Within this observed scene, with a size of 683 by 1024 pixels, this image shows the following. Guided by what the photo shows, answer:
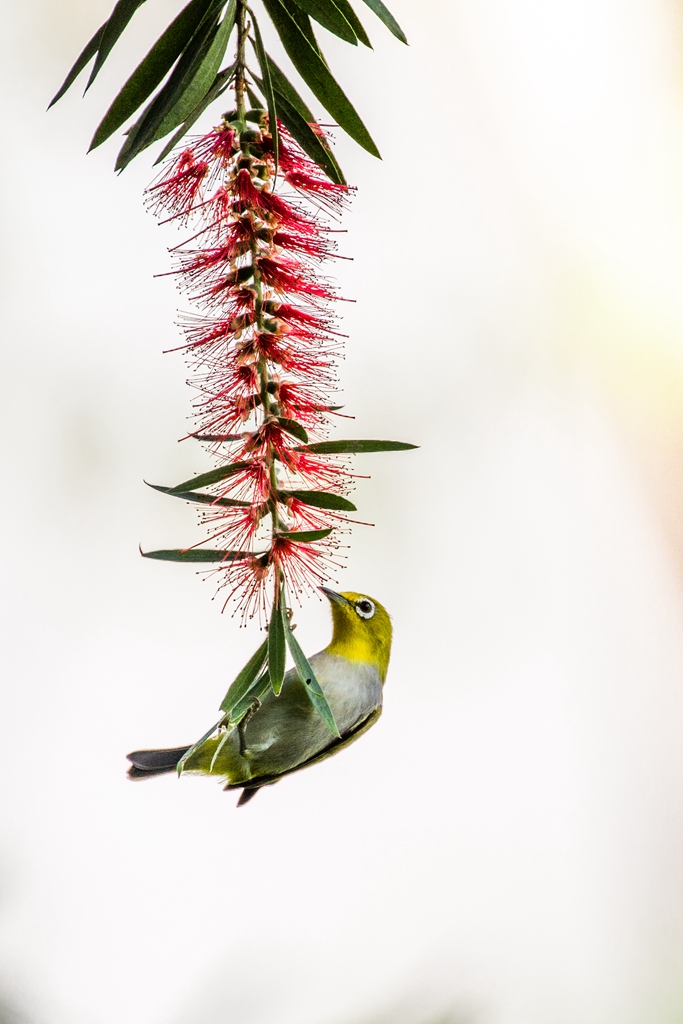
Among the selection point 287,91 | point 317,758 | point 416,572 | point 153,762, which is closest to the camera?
point 287,91

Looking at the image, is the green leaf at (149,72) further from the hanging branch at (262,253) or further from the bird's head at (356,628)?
the bird's head at (356,628)

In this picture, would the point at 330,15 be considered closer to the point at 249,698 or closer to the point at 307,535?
the point at 307,535

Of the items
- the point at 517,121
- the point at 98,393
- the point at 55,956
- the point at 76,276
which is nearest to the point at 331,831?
the point at 55,956

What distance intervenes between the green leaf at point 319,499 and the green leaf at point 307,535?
20mm

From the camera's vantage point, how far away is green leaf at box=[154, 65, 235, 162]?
1.35 feet

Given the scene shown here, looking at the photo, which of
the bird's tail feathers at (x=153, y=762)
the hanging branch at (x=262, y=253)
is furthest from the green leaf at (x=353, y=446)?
the bird's tail feathers at (x=153, y=762)

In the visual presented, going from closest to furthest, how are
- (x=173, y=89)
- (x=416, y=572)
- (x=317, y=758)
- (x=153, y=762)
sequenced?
(x=173, y=89) < (x=317, y=758) < (x=153, y=762) < (x=416, y=572)

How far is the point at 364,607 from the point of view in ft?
2.08

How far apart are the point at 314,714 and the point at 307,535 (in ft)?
0.65

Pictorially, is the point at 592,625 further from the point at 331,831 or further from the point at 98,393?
the point at 98,393

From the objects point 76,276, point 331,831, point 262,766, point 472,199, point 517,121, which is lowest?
point 331,831

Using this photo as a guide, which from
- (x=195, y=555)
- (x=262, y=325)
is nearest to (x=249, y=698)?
(x=195, y=555)

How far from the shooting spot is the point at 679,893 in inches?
42.5

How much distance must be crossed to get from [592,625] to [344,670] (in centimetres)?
53
